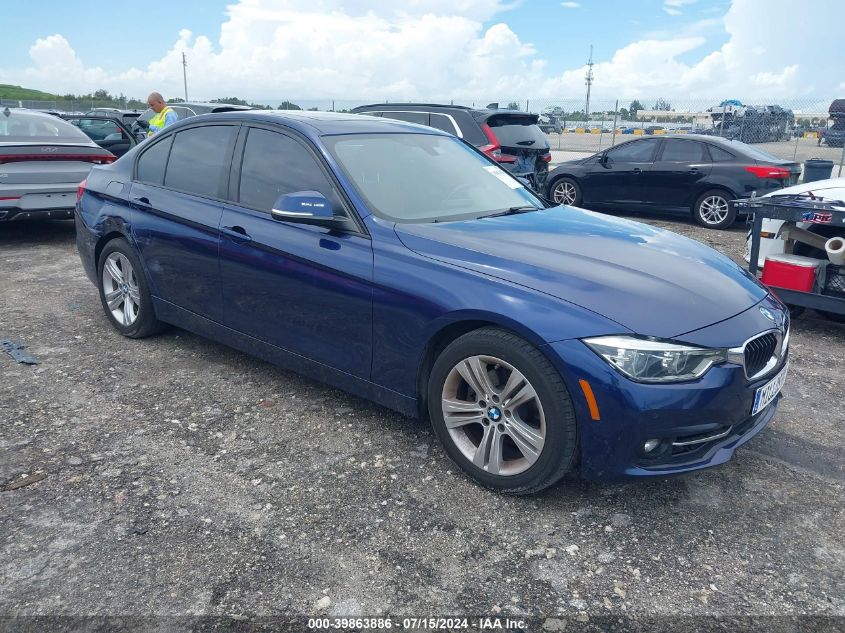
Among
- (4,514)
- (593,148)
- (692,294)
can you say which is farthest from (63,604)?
(593,148)

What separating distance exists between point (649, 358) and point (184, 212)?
118 inches

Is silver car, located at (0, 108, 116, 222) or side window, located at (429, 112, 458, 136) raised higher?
side window, located at (429, 112, 458, 136)

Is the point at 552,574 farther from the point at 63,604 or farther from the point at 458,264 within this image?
the point at 63,604

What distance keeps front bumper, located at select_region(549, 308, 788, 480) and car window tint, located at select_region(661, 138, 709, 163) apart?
8.83 metres

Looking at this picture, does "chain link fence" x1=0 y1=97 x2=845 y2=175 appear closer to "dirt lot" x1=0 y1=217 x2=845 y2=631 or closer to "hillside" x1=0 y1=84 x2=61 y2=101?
"dirt lot" x1=0 y1=217 x2=845 y2=631

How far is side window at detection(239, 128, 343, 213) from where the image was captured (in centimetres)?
375

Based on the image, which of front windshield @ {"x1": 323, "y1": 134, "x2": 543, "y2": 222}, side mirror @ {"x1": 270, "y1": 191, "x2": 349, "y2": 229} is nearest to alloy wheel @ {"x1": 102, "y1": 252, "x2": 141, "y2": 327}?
side mirror @ {"x1": 270, "y1": 191, "x2": 349, "y2": 229}

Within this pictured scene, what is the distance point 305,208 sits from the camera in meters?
3.44

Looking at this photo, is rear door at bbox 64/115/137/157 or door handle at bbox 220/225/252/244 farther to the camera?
rear door at bbox 64/115/137/157

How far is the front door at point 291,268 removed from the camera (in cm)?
347

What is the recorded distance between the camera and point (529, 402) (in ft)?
9.73

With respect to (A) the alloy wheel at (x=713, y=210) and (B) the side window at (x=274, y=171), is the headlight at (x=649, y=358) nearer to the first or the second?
(B) the side window at (x=274, y=171)

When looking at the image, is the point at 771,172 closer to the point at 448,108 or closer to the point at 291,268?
the point at 448,108

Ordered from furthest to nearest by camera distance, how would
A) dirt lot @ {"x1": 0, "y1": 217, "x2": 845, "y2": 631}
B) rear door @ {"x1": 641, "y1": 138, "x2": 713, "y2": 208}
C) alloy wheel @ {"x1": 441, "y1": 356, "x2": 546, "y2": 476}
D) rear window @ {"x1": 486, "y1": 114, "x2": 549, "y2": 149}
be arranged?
rear door @ {"x1": 641, "y1": 138, "x2": 713, "y2": 208}
rear window @ {"x1": 486, "y1": 114, "x2": 549, "y2": 149}
alloy wheel @ {"x1": 441, "y1": 356, "x2": 546, "y2": 476}
dirt lot @ {"x1": 0, "y1": 217, "x2": 845, "y2": 631}
